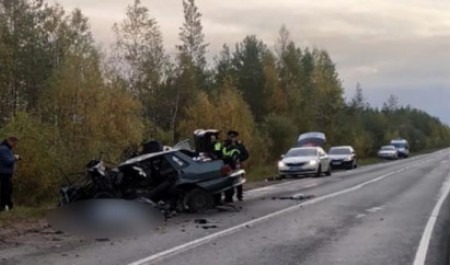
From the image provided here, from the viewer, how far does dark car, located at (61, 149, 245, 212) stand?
611 inches

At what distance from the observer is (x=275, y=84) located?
7094cm

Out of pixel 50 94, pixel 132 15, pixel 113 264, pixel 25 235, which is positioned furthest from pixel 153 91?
pixel 113 264

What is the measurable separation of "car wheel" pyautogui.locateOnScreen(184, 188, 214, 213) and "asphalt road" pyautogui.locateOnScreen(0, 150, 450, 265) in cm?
36

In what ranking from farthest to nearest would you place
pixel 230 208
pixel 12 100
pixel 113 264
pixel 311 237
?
pixel 12 100
pixel 230 208
pixel 311 237
pixel 113 264

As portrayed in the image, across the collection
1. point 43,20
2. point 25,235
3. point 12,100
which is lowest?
point 25,235

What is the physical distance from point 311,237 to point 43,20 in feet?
131

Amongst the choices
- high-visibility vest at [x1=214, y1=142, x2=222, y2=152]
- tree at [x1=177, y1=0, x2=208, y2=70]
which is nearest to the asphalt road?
high-visibility vest at [x1=214, y1=142, x2=222, y2=152]

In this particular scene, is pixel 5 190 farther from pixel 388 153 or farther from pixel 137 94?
pixel 388 153

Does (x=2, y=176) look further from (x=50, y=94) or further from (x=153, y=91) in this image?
(x=153, y=91)

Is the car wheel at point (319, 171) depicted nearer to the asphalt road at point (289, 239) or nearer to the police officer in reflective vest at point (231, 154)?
the asphalt road at point (289, 239)

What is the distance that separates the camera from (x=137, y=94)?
166ft

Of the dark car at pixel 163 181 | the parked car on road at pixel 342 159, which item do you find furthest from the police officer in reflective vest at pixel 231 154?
the parked car on road at pixel 342 159

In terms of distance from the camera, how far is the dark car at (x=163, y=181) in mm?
15516

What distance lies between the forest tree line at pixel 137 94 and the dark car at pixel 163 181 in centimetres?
627
